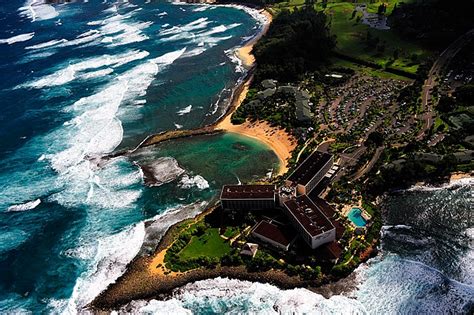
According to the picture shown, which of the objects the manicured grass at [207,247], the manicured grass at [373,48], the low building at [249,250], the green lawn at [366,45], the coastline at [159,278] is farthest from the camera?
the manicured grass at [373,48]

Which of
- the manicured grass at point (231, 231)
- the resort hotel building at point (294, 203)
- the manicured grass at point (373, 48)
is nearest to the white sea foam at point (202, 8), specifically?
the manicured grass at point (373, 48)

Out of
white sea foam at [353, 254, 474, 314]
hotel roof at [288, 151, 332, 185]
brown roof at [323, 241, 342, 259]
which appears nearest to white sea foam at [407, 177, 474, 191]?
hotel roof at [288, 151, 332, 185]

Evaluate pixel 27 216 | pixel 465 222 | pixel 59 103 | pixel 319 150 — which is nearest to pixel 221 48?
pixel 59 103

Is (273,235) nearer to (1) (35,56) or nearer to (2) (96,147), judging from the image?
(2) (96,147)

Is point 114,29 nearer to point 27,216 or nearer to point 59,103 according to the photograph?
point 59,103

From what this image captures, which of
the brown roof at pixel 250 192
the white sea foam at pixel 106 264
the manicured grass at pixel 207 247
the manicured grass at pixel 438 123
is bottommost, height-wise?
the white sea foam at pixel 106 264

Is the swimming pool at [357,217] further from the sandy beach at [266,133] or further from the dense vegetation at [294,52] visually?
the dense vegetation at [294,52]

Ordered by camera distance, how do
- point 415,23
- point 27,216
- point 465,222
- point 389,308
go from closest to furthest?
point 389,308, point 465,222, point 27,216, point 415,23

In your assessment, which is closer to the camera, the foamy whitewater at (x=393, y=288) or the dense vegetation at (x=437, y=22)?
the foamy whitewater at (x=393, y=288)
